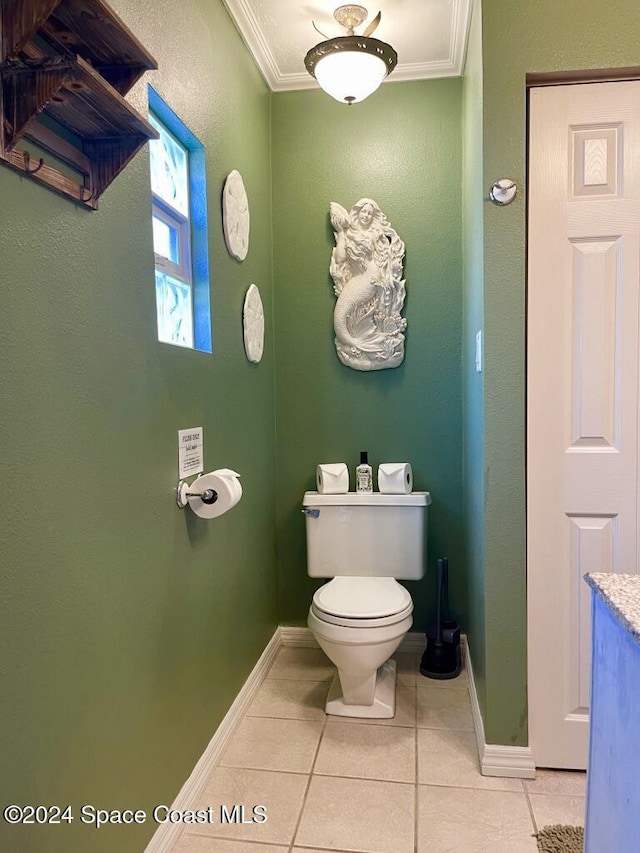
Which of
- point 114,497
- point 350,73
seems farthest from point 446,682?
point 350,73

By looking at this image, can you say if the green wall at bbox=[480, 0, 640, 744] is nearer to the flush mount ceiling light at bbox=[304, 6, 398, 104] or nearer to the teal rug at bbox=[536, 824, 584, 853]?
the teal rug at bbox=[536, 824, 584, 853]

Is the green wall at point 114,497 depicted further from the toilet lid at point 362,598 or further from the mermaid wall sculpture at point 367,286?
the mermaid wall sculpture at point 367,286

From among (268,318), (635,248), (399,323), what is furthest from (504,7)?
(268,318)

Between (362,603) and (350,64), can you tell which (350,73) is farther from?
(362,603)

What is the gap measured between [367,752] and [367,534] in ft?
2.77

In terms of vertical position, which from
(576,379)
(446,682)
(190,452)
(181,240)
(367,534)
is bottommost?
(446,682)

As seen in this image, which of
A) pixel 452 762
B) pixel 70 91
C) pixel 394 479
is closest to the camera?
pixel 70 91

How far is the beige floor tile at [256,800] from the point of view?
1.57 meters

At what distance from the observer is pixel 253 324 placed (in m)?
2.31

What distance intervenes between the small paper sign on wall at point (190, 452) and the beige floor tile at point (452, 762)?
1.20 metres

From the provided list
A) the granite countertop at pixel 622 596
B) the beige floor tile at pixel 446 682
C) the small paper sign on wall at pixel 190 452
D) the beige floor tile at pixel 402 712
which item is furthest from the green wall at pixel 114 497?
the granite countertop at pixel 622 596

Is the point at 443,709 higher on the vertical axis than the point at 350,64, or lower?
lower

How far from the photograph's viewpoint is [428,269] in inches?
103

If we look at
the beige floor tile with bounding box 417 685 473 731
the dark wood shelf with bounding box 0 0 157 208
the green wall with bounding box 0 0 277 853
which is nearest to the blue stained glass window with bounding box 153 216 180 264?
the green wall with bounding box 0 0 277 853
